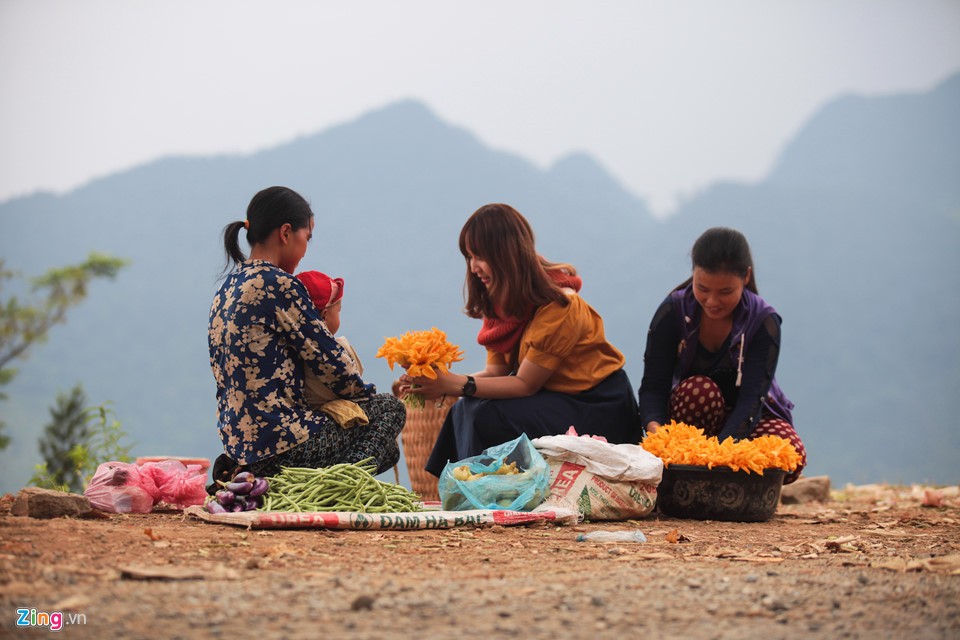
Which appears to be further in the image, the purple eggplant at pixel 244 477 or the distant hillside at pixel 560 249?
the distant hillside at pixel 560 249

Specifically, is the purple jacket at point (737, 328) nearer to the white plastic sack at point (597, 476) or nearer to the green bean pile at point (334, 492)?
the white plastic sack at point (597, 476)

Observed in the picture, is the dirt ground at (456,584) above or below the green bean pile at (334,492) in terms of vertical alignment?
below

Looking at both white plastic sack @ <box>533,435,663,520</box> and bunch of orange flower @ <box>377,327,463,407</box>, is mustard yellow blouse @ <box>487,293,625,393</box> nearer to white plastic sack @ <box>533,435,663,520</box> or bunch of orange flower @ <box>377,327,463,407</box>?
bunch of orange flower @ <box>377,327,463,407</box>

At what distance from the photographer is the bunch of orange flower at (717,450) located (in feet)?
15.4

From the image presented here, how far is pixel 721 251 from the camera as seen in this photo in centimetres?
498

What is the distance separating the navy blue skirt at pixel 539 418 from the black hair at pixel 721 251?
32.7 inches

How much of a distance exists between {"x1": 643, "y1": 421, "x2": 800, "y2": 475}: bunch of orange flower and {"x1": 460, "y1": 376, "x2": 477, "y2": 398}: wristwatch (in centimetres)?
96

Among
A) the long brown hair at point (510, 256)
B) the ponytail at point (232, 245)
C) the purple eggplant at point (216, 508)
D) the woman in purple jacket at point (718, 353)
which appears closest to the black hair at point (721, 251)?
the woman in purple jacket at point (718, 353)

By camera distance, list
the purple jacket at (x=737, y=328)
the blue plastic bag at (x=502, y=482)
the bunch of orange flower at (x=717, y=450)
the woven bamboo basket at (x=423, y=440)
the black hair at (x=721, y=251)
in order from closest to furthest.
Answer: the blue plastic bag at (x=502, y=482)
the bunch of orange flower at (x=717, y=450)
the black hair at (x=721, y=251)
the purple jacket at (x=737, y=328)
the woven bamboo basket at (x=423, y=440)

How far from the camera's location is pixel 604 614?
240cm

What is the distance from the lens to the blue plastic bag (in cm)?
448

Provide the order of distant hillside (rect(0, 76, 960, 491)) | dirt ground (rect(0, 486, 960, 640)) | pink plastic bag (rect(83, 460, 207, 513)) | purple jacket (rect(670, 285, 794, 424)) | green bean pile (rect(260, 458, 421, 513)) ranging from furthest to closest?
distant hillside (rect(0, 76, 960, 491)) < purple jacket (rect(670, 285, 794, 424)) < pink plastic bag (rect(83, 460, 207, 513)) < green bean pile (rect(260, 458, 421, 513)) < dirt ground (rect(0, 486, 960, 640))

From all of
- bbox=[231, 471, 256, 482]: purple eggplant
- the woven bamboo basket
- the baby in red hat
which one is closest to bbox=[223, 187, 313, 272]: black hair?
the baby in red hat

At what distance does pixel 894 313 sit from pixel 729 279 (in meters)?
64.4
